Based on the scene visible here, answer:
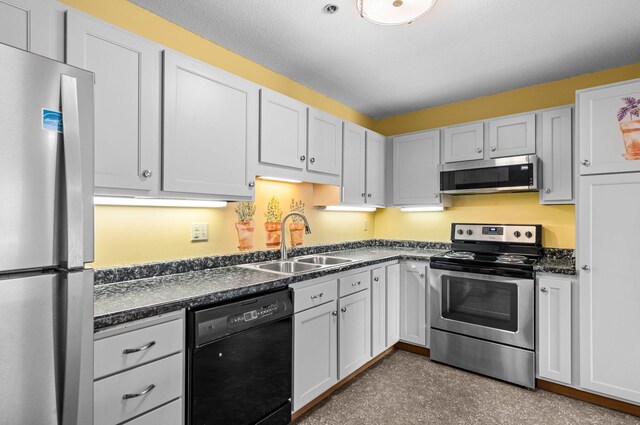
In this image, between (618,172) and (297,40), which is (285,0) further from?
(618,172)

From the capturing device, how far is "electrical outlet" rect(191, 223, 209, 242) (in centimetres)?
214

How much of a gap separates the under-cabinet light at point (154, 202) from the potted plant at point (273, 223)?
1.51 ft

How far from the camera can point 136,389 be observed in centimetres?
128

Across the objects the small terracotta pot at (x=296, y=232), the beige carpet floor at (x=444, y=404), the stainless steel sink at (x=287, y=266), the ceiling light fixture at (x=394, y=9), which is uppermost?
the ceiling light fixture at (x=394, y=9)

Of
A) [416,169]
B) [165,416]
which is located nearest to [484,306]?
[416,169]

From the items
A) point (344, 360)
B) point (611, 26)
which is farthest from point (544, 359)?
point (611, 26)

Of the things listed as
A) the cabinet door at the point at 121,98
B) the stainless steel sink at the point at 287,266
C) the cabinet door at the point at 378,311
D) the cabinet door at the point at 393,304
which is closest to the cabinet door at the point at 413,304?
the cabinet door at the point at 393,304

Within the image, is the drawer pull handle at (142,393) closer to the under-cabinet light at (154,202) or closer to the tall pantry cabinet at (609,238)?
the under-cabinet light at (154,202)

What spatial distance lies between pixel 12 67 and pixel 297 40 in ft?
5.80

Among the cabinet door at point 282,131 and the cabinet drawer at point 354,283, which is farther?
the cabinet drawer at point 354,283

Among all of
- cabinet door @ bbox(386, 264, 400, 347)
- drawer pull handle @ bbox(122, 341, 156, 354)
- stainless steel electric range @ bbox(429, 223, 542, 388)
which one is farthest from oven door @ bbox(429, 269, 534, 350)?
drawer pull handle @ bbox(122, 341, 156, 354)

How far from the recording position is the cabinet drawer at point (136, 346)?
118 centimetres

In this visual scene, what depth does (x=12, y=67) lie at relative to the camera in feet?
2.80

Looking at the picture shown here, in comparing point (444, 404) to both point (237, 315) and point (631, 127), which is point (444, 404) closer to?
point (237, 315)
